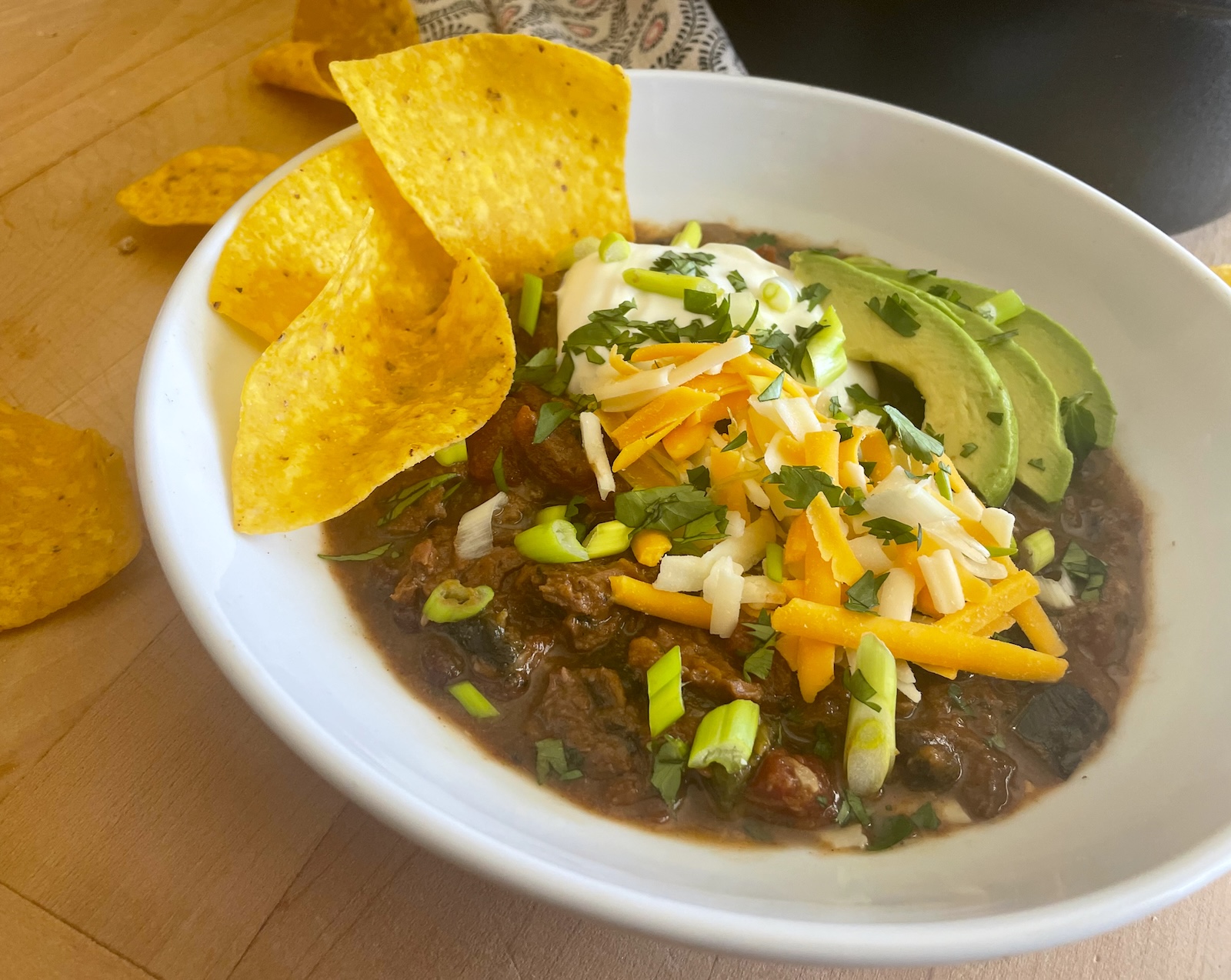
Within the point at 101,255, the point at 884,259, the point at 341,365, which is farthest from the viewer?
the point at 884,259

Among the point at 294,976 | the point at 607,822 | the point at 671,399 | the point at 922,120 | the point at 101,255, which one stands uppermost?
the point at 922,120

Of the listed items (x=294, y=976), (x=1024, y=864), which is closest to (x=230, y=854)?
(x=294, y=976)

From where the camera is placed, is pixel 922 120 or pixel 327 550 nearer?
pixel 327 550

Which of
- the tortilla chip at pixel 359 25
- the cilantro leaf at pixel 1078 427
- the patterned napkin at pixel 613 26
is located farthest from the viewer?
the patterned napkin at pixel 613 26

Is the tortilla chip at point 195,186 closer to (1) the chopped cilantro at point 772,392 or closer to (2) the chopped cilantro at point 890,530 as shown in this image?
(1) the chopped cilantro at point 772,392

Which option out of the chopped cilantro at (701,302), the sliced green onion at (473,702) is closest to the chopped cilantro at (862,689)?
the sliced green onion at (473,702)

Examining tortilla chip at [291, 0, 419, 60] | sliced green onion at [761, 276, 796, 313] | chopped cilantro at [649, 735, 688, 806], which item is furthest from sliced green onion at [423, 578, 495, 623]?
tortilla chip at [291, 0, 419, 60]

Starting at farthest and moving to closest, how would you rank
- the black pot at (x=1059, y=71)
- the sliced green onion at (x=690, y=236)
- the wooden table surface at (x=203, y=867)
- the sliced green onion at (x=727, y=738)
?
the sliced green onion at (x=690, y=236) → the black pot at (x=1059, y=71) → the sliced green onion at (x=727, y=738) → the wooden table surface at (x=203, y=867)

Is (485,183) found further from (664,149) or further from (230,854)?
(230,854)
